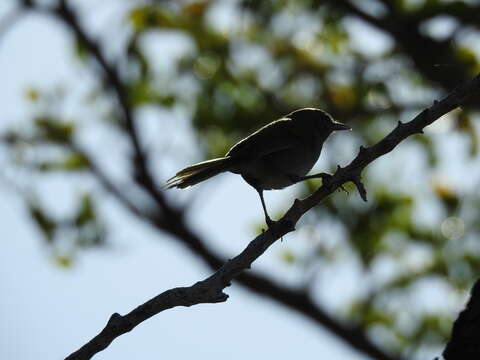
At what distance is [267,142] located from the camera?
5.62 metres

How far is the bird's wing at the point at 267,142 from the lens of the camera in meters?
5.51

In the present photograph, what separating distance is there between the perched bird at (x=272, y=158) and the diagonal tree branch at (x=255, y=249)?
151 centimetres

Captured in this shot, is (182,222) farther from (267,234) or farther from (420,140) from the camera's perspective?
(267,234)

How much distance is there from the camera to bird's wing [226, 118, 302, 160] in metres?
5.51

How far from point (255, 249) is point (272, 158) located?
6.73 ft

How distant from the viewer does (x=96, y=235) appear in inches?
398

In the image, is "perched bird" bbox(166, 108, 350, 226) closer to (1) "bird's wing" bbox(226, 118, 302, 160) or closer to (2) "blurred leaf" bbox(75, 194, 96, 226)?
(1) "bird's wing" bbox(226, 118, 302, 160)

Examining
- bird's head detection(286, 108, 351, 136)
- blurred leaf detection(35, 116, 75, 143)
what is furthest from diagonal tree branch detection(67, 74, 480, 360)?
blurred leaf detection(35, 116, 75, 143)

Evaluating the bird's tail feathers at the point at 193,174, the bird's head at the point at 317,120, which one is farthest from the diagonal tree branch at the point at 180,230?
the bird's tail feathers at the point at 193,174

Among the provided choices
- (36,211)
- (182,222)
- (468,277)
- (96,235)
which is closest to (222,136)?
(182,222)

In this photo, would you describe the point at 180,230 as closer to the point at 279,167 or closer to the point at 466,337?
the point at 279,167

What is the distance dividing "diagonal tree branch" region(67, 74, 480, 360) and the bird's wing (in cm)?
162

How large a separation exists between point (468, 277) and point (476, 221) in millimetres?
779

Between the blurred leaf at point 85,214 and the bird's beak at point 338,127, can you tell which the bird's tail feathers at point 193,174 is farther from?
A: the blurred leaf at point 85,214
